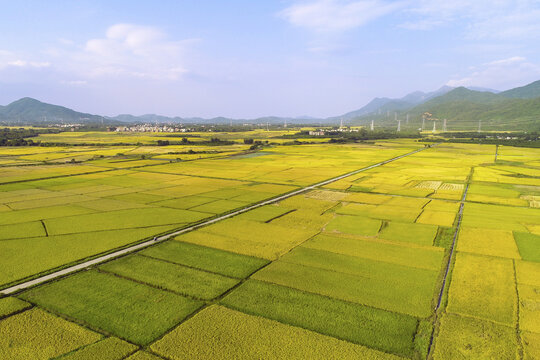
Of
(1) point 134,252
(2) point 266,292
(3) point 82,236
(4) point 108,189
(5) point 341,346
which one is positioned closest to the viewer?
(5) point 341,346

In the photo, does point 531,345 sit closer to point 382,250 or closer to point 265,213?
point 382,250

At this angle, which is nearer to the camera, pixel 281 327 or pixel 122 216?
pixel 281 327

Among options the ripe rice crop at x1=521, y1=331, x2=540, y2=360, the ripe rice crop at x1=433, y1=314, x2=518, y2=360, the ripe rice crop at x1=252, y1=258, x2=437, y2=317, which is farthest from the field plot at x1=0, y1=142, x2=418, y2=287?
the ripe rice crop at x1=521, y1=331, x2=540, y2=360

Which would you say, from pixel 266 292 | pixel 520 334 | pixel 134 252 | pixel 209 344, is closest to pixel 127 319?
pixel 209 344

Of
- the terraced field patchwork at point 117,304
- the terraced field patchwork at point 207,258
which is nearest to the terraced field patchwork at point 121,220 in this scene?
the terraced field patchwork at point 207,258

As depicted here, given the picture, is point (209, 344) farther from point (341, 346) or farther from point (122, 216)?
point (122, 216)

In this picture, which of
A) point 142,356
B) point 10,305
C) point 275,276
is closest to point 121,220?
point 10,305

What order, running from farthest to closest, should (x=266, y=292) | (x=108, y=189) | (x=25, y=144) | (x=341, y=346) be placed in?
(x=25, y=144) → (x=108, y=189) → (x=266, y=292) → (x=341, y=346)

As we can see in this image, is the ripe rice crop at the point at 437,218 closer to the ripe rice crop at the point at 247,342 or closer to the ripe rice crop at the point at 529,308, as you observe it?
the ripe rice crop at the point at 529,308
